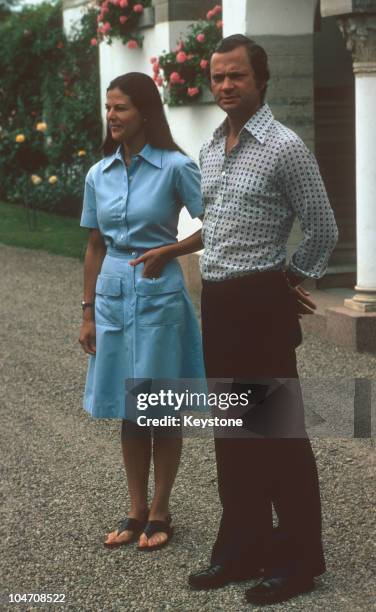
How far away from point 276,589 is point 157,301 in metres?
1.08

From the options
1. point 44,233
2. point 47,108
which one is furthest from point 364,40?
point 47,108

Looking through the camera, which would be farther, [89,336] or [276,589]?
[89,336]

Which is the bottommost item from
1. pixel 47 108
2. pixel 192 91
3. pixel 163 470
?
pixel 47 108

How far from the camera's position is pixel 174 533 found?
4.78 m

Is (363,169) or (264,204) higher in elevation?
(264,204)

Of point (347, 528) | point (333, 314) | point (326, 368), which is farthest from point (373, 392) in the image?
point (347, 528)

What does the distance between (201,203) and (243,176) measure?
1.69ft

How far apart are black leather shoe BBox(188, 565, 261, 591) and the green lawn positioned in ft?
31.5

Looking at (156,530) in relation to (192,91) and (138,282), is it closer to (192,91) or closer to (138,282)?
(138,282)

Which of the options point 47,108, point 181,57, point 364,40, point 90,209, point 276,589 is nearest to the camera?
point 276,589

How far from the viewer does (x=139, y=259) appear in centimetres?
442

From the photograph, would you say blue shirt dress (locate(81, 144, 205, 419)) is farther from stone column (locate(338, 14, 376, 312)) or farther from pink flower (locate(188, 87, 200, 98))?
pink flower (locate(188, 87, 200, 98))

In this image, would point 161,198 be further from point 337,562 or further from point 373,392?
point 373,392

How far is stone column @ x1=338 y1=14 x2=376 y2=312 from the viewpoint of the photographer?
8438mm
